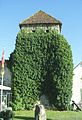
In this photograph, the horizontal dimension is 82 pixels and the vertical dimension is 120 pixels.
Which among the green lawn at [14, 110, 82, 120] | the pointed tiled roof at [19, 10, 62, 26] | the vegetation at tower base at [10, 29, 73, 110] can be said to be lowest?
the green lawn at [14, 110, 82, 120]

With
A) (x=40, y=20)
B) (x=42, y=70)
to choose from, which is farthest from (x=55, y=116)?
(x=40, y=20)

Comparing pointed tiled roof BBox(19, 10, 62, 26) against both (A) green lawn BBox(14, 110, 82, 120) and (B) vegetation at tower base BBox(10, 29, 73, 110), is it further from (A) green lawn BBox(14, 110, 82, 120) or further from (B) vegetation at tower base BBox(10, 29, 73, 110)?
(A) green lawn BBox(14, 110, 82, 120)

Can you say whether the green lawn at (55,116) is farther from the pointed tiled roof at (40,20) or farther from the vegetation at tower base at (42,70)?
the pointed tiled roof at (40,20)

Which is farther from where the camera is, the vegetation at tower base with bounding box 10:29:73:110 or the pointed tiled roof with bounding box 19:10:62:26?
the pointed tiled roof with bounding box 19:10:62:26

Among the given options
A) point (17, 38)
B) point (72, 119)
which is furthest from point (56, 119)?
point (17, 38)

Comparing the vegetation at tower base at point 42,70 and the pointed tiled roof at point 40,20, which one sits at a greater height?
the pointed tiled roof at point 40,20

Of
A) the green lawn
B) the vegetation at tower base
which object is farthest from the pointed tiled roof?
the green lawn

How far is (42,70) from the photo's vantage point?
46875 millimetres

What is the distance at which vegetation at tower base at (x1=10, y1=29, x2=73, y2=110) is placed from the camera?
1823 inches

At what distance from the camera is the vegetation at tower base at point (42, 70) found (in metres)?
46.3

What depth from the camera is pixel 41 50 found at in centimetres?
4725

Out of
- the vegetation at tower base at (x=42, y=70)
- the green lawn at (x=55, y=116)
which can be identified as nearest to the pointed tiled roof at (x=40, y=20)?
the vegetation at tower base at (x=42, y=70)

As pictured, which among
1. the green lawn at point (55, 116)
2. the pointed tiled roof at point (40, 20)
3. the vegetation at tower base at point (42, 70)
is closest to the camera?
the green lawn at point (55, 116)

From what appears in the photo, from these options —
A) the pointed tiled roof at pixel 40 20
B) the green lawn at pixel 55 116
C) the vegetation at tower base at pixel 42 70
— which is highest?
the pointed tiled roof at pixel 40 20
